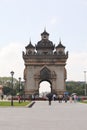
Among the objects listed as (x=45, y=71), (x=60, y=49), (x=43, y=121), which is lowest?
(x=43, y=121)

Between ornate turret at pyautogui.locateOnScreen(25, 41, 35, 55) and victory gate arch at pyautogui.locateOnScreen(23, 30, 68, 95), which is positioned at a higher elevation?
ornate turret at pyautogui.locateOnScreen(25, 41, 35, 55)

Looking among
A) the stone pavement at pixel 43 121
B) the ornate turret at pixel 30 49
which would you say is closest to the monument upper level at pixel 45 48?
the ornate turret at pixel 30 49

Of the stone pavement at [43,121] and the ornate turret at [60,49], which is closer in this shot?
the stone pavement at [43,121]

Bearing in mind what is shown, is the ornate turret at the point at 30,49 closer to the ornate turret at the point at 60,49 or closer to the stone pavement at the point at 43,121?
the ornate turret at the point at 60,49

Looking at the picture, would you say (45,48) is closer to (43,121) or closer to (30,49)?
(30,49)

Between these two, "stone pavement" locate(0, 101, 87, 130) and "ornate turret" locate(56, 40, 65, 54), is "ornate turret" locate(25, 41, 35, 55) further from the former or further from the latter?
"stone pavement" locate(0, 101, 87, 130)

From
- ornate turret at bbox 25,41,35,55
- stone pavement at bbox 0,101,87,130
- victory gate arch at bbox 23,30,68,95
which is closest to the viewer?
stone pavement at bbox 0,101,87,130

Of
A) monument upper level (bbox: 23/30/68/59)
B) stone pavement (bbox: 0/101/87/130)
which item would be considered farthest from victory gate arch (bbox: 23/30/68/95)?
stone pavement (bbox: 0/101/87/130)

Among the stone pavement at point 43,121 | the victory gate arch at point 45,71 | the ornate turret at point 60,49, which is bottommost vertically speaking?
the stone pavement at point 43,121

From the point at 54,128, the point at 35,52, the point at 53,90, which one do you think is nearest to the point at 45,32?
the point at 35,52

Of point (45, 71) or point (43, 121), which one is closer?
point (43, 121)

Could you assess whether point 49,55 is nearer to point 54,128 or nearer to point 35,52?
point 35,52

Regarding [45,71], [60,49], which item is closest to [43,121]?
[45,71]

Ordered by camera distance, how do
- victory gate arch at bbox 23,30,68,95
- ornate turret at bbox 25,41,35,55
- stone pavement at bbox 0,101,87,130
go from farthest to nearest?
ornate turret at bbox 25,41,35,55 → victory gate arch at bbox 23,30,68,95 → stone pavement at bbox 0,101,87,130
